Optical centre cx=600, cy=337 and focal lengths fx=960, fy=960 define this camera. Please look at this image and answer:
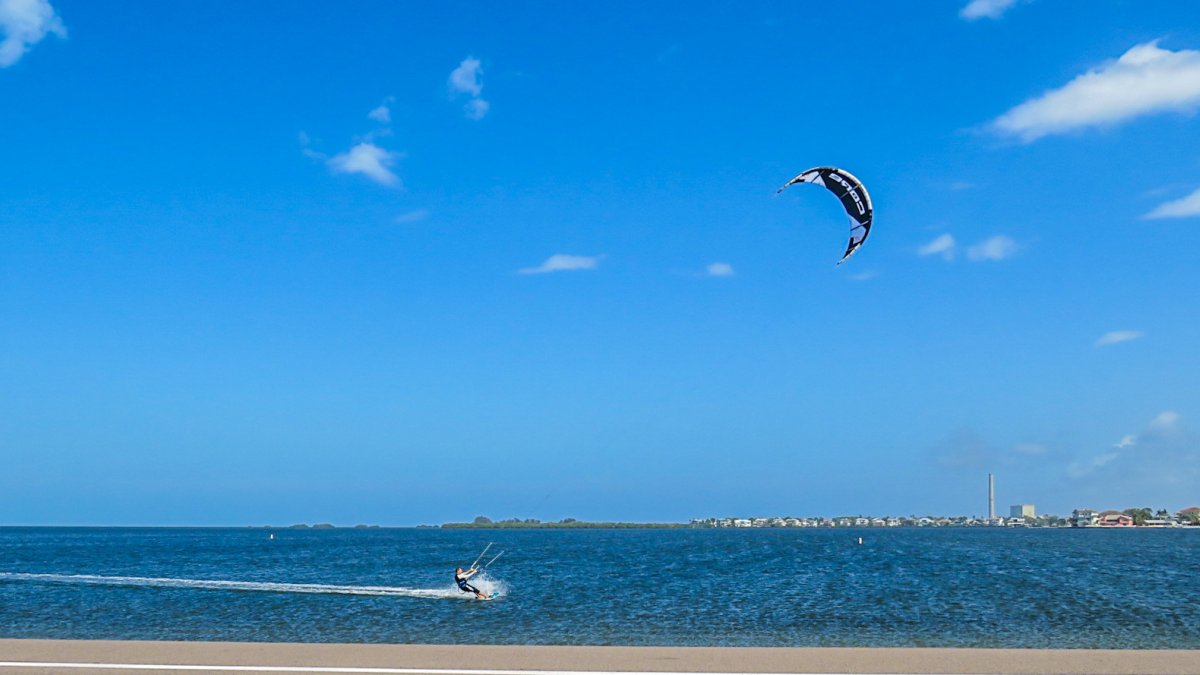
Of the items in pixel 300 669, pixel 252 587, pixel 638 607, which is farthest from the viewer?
pixel 252 587

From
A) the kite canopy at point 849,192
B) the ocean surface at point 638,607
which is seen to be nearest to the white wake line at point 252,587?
the ocean surface at point 638,607

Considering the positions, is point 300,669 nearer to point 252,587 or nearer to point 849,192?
point 849,192

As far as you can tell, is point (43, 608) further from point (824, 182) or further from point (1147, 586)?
point (1147, 586)

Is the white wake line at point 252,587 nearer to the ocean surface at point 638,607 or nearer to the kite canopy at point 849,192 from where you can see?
the ocean surface at point 638,607

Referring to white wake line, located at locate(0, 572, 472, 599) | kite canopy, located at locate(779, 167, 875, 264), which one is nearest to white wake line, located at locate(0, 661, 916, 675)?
kite canopy, located at locate(779, 167, 875, 264)

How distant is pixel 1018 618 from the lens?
89.2ft

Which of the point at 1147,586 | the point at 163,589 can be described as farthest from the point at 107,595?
the point at 1147,586

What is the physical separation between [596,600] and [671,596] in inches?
132

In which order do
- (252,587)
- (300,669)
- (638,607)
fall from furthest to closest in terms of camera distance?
(252,587) < (638,607) < (300,669)

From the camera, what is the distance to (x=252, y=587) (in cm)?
3856

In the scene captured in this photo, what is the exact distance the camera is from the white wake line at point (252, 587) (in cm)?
3506

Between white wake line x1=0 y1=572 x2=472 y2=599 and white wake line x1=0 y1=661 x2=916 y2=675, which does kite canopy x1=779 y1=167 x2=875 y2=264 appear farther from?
white wake line x1=0 y1=572 x2=472 y2=599

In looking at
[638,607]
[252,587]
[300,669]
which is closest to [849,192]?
[300,669]

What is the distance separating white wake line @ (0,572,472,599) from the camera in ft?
115
